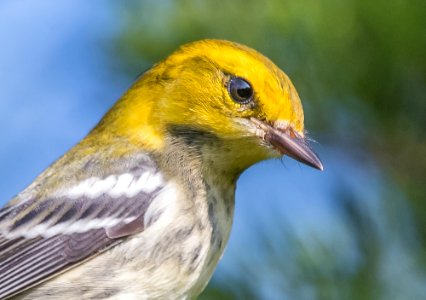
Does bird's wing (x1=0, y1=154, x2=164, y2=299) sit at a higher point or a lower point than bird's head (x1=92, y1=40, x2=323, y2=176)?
lower

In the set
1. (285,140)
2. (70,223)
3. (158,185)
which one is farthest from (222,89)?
(70,223)

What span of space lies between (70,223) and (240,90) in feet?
2.54

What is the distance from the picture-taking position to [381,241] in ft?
5.04

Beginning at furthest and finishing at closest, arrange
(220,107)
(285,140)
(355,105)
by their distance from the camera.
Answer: (220,107), (285,140), (355,105)

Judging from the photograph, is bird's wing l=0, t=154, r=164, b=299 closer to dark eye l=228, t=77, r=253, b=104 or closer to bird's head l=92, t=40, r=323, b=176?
bird's head l=92, t=40, r=323, b=176

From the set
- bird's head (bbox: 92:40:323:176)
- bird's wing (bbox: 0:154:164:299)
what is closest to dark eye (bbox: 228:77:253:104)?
bird's head (bbox: 92:40:323:176)

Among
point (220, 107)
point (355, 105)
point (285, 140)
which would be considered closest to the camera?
point (355, 105)

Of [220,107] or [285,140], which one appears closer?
[285,140]

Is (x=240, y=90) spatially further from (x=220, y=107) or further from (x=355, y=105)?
(x=355, y=105)

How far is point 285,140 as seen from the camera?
220 cm

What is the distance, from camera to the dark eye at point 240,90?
7.32 ft

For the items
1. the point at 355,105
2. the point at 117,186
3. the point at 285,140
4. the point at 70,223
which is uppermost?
the point at 285,140

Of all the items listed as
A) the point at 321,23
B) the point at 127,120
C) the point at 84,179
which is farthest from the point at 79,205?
the point at 321,23

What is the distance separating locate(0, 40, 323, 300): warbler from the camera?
6.70ft
